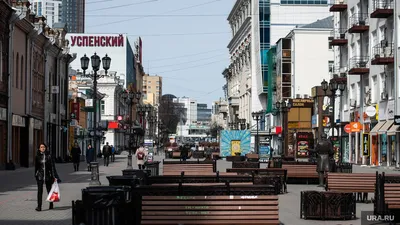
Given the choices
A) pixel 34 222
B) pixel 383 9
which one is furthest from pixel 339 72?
pixel 34 222

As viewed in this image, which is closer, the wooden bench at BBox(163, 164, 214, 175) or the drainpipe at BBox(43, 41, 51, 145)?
the wooden bench at BBox(163, 164, 214, 175)

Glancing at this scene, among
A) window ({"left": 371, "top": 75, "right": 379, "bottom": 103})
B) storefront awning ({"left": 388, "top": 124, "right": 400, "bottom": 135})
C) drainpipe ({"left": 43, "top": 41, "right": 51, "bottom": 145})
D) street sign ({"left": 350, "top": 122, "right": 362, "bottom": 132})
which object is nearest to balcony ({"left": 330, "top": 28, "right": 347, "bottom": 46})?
window ({"left": 371, "top": 75, "right": 379, "bottom": 103})

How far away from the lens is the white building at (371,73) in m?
47.4

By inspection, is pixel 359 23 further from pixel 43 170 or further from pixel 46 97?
pixel 43 170

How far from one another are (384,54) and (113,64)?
80547 millimetres

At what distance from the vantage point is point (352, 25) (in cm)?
5550

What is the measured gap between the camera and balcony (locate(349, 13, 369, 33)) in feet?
176

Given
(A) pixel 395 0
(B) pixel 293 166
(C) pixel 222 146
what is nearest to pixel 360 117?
(A) pixel 395 0

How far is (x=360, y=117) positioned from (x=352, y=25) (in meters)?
6.97

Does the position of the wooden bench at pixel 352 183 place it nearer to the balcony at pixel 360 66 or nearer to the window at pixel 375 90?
the window at pixel 375 90

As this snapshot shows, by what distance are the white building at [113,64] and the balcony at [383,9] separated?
205 feet

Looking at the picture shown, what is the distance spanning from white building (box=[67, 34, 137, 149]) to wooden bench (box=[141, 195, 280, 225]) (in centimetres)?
9551

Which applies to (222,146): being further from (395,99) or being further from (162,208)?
(162,208)

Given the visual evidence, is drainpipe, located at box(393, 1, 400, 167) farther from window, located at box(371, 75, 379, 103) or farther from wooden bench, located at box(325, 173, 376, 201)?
wooden bench, located at box(325, 173, 376, 201)
